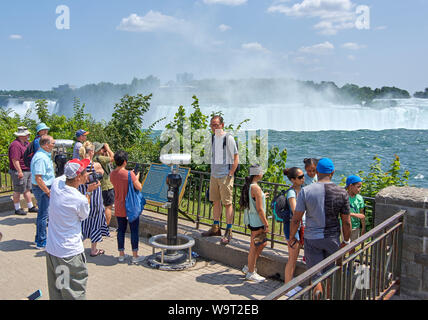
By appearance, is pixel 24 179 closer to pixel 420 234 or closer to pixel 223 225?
pixel 223 225

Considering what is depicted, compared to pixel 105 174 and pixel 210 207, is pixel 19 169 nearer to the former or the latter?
pixel 105 174

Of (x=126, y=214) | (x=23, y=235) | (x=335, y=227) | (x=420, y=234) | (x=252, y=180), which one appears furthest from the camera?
(x=23, y=235)

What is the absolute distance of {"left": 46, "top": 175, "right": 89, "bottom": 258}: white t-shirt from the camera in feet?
14.0

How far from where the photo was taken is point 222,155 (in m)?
6.76

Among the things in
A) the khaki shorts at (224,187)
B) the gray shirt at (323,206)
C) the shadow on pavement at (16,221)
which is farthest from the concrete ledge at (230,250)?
the shadow on pavement at (16,221)

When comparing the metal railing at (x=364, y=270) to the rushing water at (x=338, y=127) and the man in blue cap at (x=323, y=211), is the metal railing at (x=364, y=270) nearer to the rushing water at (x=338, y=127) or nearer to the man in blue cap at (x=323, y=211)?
the man in blue cap at (x=323, y=211)

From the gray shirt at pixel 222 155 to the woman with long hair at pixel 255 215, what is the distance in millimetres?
952

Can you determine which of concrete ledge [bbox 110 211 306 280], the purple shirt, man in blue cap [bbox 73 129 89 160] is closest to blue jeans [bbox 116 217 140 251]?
concrete ledge [bbox 110 211 306 280]

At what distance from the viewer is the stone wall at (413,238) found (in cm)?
512

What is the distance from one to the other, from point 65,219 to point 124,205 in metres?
2.21

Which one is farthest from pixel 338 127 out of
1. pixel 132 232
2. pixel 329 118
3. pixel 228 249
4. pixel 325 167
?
pixel 325 167
